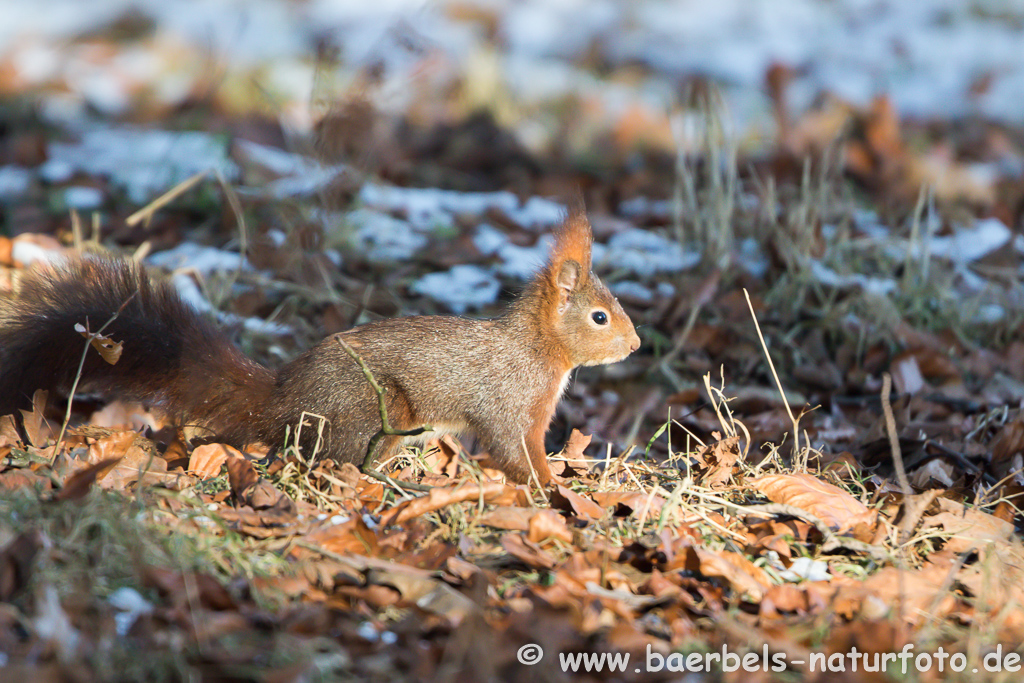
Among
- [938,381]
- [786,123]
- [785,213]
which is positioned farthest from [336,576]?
[786,123]

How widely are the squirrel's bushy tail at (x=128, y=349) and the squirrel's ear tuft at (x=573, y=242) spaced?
978 millimetres

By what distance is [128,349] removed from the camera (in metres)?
2.63

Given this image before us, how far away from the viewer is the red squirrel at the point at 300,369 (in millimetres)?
2572

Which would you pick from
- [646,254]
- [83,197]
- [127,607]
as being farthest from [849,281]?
[83,197]

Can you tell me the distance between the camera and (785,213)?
4.80 metres

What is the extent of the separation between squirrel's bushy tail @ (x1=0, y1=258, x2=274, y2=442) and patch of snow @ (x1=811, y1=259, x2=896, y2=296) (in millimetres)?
2742

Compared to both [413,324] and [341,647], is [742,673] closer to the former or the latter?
[341,647]

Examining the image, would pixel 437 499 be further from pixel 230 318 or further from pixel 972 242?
pixel 972 242

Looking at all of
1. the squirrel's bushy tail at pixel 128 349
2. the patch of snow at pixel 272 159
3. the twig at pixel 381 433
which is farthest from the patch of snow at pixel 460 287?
the twig at pixel 381 433

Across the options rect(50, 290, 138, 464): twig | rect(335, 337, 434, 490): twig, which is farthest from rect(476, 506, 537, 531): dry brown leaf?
rect(50, 290, 138, 464): twig

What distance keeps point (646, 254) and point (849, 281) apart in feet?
3.22

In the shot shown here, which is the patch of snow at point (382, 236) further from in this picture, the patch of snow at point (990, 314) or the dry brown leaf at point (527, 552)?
the patch of snow at point (990, 314)

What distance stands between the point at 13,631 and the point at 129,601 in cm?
20

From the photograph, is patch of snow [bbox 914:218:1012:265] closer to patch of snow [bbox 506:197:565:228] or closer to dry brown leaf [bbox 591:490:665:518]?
patch of snow [bbox 506:197:565:228]
